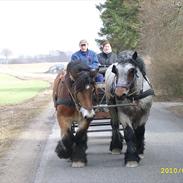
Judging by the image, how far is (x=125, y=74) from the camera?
375 inches

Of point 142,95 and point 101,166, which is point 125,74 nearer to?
point 142,95

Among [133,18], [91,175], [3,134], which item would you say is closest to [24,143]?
[3,134]

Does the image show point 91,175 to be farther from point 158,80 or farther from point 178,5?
point 158,80

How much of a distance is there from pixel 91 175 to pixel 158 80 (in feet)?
70.0

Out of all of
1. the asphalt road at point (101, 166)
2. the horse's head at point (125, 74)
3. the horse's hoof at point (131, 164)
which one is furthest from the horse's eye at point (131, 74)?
the asphalt road at point (101, 166)

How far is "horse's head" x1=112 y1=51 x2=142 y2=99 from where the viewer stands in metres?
9.30

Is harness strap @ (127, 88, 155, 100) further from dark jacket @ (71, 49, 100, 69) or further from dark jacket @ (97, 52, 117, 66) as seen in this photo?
dark jacket @ (97, 52, 117, 66)

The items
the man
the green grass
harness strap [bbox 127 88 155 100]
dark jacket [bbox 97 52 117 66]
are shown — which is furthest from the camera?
the green grass

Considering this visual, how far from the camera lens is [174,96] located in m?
29.3

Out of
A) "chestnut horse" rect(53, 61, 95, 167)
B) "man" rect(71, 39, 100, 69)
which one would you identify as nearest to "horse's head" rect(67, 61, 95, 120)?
"chestnut horse" rect(53, 61, 95, 167)

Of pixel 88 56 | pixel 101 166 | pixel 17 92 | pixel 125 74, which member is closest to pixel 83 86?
pixel 125 74

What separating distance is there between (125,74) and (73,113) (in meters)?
1.20

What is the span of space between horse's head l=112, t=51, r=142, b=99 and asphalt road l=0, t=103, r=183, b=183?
1369 millimetres

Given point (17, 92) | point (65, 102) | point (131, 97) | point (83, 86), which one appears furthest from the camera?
point (17, 92)
